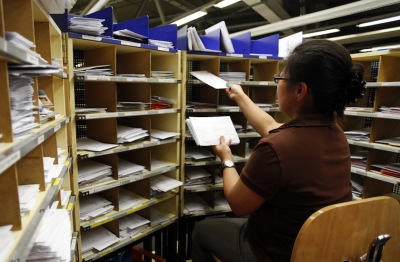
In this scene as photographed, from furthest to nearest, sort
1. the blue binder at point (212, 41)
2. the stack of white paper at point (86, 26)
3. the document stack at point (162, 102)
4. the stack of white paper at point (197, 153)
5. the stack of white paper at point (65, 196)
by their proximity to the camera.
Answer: the stack of white paper at point (197, 153) < the blue binder at point (212, 41) < the document stack at point (162, 102) < the stack of white paper at point (86, 26) < the stack of white paper at point (65, 196)

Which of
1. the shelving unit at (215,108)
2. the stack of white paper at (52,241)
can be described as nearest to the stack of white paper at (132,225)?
the shelving unit at (215,108)

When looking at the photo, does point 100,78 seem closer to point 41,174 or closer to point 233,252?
point 41,174

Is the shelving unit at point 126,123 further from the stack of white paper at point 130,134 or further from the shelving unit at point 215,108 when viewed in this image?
the shelving unit at point 215,108

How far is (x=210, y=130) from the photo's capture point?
194cm

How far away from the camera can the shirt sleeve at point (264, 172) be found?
42.6 inches

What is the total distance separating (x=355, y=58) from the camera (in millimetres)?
2631

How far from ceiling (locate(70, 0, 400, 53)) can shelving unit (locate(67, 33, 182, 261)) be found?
2.14 meters

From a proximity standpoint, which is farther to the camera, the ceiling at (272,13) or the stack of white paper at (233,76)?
the ceiling at (272,13)

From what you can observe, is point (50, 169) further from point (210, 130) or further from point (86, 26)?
point (210, 130)

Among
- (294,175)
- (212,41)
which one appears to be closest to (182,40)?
(212,41)

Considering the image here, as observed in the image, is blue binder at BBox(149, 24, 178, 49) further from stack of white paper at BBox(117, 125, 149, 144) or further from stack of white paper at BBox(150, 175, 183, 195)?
stack of white paper at BBox(150, 175, 183, 195)

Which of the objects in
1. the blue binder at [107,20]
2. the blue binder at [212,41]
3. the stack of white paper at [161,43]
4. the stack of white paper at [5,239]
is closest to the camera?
the stack of white paper at [5,239]

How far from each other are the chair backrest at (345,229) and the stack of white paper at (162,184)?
4.49 ft

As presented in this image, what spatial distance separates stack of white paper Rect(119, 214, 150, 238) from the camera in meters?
2.14
